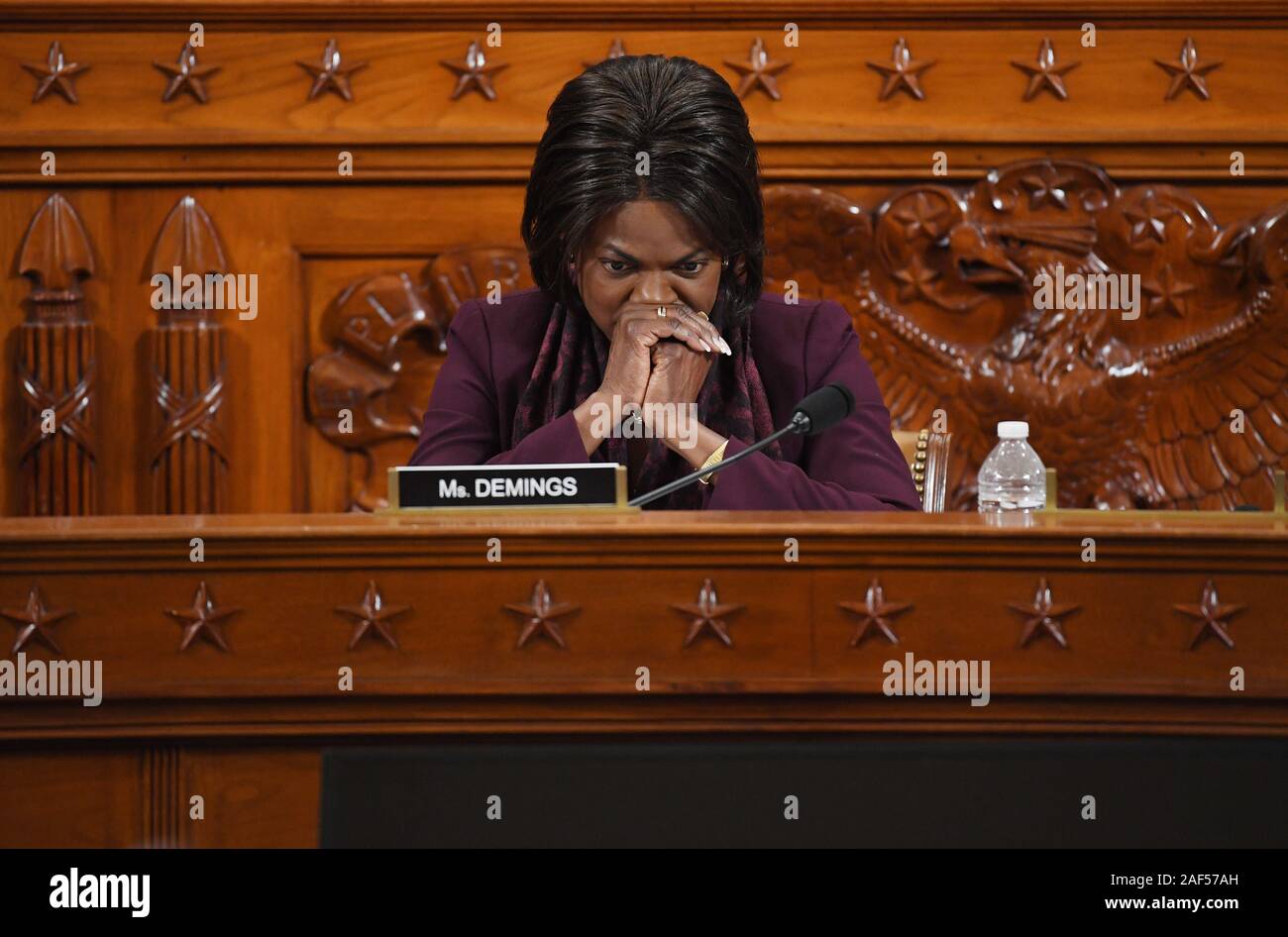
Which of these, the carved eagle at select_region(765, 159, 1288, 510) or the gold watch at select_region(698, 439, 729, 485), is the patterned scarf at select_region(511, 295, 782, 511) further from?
the carved eagle at select_region(765, 159, 1288, 510)

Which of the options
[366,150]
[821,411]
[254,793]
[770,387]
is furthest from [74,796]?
[366,150]

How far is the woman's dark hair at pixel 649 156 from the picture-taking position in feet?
5.99

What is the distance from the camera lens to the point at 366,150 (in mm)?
2830

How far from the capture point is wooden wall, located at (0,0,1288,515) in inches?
111

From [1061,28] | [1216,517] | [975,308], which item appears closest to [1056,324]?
[975,308]

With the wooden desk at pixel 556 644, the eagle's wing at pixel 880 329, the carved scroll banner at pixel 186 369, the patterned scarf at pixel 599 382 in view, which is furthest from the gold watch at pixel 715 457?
the carved scroll banner at pixel 186 369

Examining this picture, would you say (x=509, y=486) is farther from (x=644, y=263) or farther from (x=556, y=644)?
(x=644, y=263)

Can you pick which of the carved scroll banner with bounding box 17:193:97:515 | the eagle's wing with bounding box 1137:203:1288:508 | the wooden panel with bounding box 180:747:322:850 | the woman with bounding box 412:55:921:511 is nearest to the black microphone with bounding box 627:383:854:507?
the woman with bounding box 412:55:921:511

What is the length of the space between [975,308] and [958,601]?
182 cm

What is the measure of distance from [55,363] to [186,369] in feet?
0.80

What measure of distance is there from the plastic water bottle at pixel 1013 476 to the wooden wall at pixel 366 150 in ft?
0.30

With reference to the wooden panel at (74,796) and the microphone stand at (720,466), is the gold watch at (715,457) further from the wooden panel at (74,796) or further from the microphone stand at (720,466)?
the wooden panel at (74,796)

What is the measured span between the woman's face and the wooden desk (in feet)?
2.37
